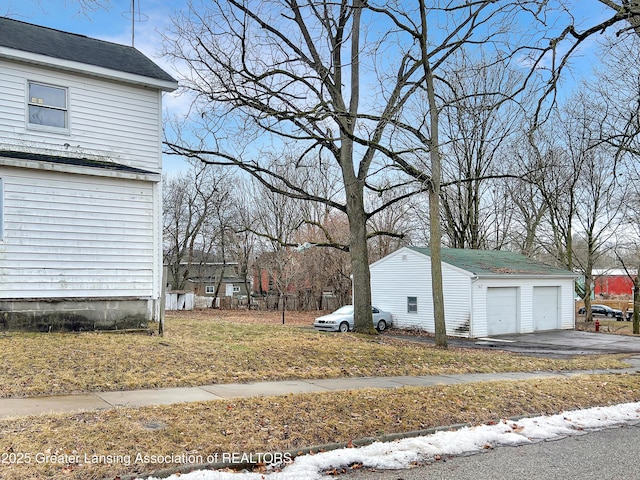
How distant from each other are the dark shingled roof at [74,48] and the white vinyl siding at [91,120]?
1.38ft

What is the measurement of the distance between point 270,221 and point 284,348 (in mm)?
31708

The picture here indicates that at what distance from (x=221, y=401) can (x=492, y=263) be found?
992 inches

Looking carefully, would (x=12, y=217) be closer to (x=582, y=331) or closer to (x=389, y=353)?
(x=389, y=353)

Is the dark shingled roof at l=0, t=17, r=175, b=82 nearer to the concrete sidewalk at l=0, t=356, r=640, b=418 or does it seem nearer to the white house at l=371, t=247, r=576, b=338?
the concrete sidewalk at l=0, t=356, r=640, b=418

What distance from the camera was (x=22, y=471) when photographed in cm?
454

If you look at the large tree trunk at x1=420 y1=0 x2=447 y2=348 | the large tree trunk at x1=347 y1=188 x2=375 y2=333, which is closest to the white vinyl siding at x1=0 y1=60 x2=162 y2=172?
the large tree trunk at x1=347 y1=188 x2=375 y2=333

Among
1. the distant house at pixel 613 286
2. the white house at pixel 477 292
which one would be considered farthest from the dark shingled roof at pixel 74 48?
the distant house at pixel 613 286

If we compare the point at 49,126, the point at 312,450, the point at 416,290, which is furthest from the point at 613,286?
the point at 312,450

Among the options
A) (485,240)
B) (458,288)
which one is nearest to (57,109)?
(458,288)

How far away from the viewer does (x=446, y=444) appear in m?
6.36

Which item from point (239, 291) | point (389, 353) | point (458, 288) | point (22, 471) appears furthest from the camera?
point (239, 291)

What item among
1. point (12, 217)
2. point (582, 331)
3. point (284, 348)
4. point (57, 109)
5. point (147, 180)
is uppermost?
point (57, 109)

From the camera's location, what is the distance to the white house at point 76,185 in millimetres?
12289

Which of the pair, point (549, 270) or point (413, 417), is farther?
point (549, 270)
